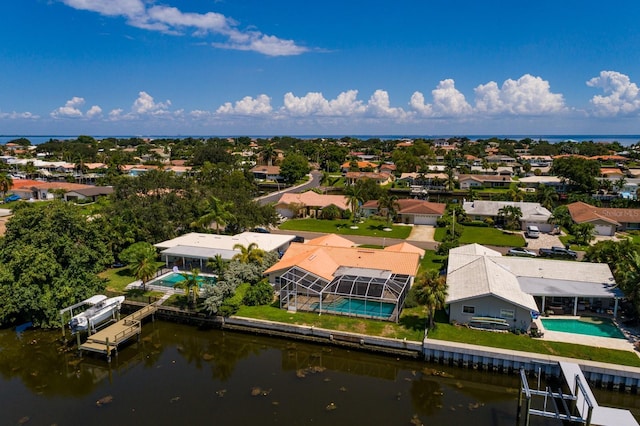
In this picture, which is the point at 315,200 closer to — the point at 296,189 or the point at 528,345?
the point at 296,189

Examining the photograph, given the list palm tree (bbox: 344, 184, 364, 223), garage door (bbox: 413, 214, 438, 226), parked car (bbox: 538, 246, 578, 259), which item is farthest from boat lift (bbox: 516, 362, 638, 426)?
palm tree (bbox: 344, 184, 364, 223)

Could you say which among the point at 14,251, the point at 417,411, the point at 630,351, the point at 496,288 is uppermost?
the point at 14,251

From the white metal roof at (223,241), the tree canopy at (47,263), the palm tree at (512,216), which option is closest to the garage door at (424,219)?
the palm tree at (512,216)

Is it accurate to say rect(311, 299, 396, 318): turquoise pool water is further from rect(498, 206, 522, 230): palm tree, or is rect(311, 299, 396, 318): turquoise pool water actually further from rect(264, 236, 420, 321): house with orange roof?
rect(498, 206, 522, 230): palm tree

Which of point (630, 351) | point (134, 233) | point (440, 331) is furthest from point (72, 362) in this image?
point (630, 351)

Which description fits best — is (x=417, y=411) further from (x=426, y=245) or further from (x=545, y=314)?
(x=426, y=245)
